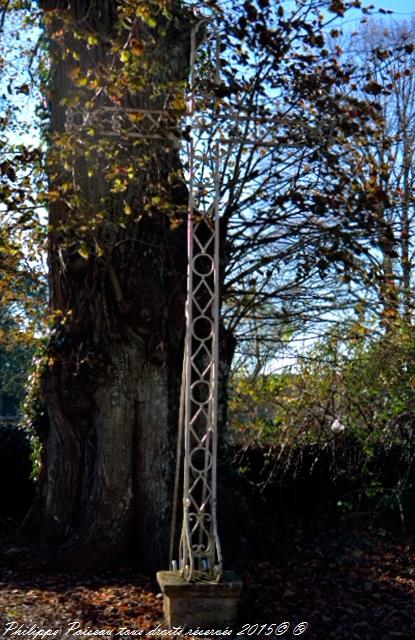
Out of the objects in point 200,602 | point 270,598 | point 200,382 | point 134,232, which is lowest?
point 270,598

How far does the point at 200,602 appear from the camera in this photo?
5219mm

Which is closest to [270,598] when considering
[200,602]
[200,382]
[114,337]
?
[200,602]

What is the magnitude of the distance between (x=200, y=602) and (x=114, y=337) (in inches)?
102

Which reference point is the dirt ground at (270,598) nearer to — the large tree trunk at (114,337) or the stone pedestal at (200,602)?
the stone pedestal at (200,602)

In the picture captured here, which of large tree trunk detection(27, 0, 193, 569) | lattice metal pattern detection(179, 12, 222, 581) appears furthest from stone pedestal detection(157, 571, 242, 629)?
large tree trunk detection(27, 0, 193, 569)

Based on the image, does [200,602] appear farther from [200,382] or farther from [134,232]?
[134,232]

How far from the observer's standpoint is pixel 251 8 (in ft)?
21.1

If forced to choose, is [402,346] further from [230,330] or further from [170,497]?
[170,497]

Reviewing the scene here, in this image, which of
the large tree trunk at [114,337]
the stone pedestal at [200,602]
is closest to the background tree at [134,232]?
the large tree trunk at [114,337]

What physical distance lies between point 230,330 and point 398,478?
2640mm

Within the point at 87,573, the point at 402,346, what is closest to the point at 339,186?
the point at 402,346

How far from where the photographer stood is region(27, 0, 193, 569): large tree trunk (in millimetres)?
6910

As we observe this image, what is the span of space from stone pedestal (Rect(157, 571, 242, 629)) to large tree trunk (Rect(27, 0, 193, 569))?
155cm

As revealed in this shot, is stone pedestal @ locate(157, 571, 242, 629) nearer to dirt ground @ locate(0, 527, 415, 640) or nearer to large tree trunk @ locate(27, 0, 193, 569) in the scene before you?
dirt ground @ locate(0, 527, 415, 640)
